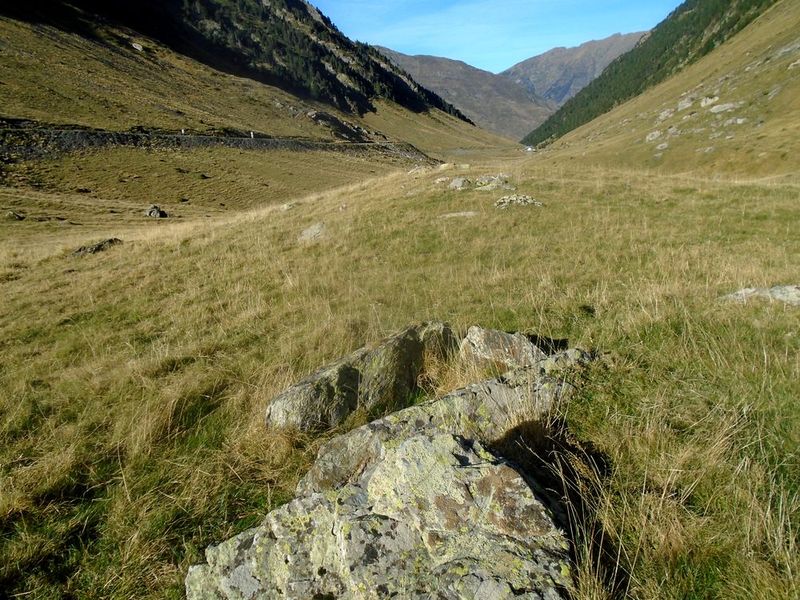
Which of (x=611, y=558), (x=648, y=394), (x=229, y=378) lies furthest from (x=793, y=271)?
(x=229, y=378)

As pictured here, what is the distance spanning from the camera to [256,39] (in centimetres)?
13650

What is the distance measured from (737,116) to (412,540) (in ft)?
226

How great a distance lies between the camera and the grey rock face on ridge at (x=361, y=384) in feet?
12.4

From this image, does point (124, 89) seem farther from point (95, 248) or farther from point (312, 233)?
point (312, 233)

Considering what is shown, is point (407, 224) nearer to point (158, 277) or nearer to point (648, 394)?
point (158, 277)

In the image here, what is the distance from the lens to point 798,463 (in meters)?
2.37

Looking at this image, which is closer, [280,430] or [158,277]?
[280,430]

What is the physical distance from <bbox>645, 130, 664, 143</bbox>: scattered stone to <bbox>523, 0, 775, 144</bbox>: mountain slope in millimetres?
68696

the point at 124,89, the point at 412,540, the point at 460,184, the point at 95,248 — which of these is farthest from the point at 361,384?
the point at 124,89

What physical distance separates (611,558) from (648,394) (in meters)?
1.62

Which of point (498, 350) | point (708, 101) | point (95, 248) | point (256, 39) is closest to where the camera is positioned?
point (498, 350)

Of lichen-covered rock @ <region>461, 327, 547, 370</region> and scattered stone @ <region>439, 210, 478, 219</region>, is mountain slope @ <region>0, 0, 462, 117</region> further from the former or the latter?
lichen-covered rock @ <region>461, 327, 547, 370</region>

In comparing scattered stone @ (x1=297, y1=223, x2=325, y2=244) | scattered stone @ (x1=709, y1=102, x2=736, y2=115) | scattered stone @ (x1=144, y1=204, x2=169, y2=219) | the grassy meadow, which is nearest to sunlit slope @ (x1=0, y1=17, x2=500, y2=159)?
scattered stone @ (x1=144, y1=204, x2=169, y2=219)

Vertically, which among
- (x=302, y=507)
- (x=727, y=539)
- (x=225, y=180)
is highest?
(x=727, y=539)
